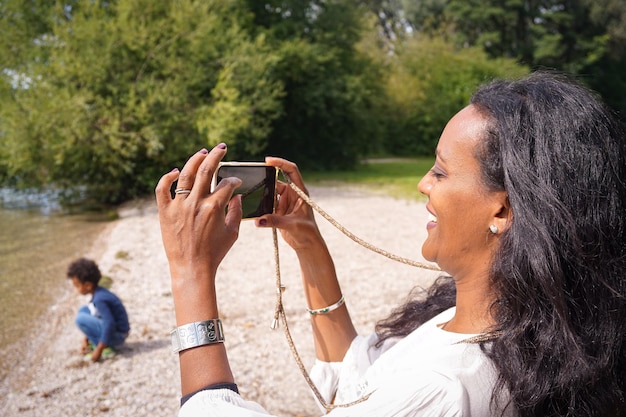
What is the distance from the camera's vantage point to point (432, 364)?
133cm

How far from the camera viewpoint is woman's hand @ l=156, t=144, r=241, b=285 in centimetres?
135

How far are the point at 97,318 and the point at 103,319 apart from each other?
184 millimetres

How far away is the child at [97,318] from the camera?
213 inches

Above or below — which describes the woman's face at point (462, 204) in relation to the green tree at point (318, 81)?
below

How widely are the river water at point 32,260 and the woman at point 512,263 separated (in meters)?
5.08

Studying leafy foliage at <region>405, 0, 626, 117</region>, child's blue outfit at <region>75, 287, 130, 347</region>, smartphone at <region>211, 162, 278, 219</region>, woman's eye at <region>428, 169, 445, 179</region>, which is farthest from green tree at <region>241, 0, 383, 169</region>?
woman's eye at <region>428, 169, 445, 179</region>

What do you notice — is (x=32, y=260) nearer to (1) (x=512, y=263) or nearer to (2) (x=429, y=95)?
(1) (x=512, y=263)

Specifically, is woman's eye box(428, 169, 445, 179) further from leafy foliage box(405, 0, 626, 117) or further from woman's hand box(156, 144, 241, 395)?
leafy foliage box(405, 0, 626, 117)

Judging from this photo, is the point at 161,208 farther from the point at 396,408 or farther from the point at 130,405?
the point at 130,405

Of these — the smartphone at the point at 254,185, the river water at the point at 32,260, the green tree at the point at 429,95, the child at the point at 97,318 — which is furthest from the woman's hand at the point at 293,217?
the green tree at the point at 429,95

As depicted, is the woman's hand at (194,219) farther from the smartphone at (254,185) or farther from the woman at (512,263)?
the smartphone at (254,185)

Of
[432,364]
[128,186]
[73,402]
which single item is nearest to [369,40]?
[128,186]

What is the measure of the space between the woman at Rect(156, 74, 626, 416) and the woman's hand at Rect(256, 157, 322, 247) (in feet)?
1.70

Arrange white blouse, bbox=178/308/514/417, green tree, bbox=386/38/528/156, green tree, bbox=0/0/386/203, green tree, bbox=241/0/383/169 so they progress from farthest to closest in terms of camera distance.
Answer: green tree, bbox=386/38/528/156, green tree, bbox=241/0/383/169, green tree, bbox=0/0/386/203, white blouse, bbox=178/308/514/417
